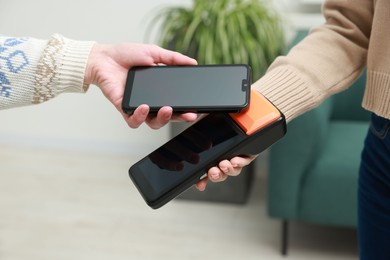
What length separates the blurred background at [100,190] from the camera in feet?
6.41

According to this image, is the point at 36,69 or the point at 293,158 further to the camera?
the point at 293,158

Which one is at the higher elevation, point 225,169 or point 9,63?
point 9,63

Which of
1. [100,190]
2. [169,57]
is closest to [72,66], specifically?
[169,57]

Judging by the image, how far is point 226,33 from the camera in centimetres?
203

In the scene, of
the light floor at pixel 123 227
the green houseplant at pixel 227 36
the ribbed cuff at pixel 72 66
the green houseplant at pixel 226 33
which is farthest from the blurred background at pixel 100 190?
the ribbed cuff at pixel 72 66

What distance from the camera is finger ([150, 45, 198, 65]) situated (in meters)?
0.94

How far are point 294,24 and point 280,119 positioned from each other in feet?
5.21

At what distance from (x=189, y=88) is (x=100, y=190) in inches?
59.9

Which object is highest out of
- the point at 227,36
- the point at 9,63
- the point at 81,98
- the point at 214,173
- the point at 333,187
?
the point at 9,63

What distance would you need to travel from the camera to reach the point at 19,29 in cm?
257

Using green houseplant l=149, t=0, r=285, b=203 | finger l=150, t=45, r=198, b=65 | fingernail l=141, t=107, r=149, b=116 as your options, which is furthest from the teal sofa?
fingernail l=141, t=107, r=149, b=116

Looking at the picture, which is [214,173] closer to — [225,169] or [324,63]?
[225,169]

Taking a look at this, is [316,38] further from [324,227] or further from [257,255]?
[324,227]

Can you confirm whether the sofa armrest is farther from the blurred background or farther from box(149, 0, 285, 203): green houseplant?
box(149, 0, 285, 203): green houseplant
